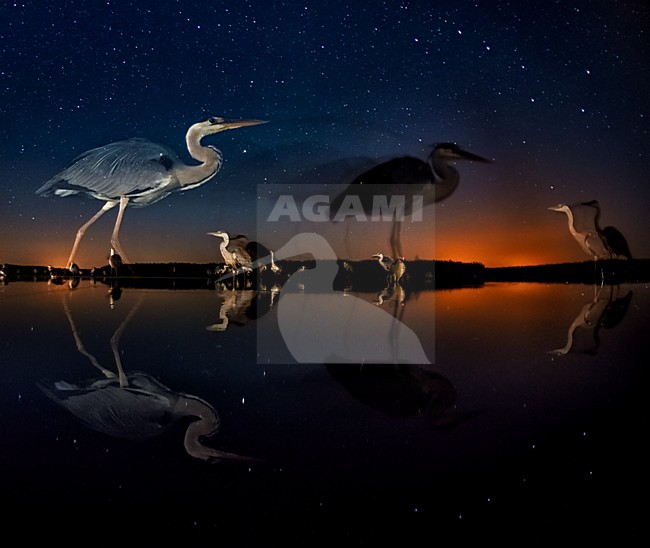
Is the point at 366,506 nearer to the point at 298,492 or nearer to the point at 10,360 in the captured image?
the point at 298,492

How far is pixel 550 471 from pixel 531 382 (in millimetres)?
575

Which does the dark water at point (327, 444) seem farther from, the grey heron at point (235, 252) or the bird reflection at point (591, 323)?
the grey heron at point (235, 252)

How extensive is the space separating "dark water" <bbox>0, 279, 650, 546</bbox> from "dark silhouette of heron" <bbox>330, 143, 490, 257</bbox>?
15.7 feet

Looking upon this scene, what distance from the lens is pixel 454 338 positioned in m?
1.99

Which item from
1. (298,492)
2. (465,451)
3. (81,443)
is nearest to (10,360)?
(81,443)

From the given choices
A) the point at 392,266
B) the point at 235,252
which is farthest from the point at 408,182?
the point at 235,252

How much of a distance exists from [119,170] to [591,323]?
6.01m

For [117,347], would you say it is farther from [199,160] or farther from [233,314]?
[199,160]

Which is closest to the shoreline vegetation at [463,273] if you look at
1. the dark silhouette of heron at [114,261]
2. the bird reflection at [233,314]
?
the dark silhouette of heron at [114,261]

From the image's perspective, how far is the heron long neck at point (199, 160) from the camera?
21.6 ft

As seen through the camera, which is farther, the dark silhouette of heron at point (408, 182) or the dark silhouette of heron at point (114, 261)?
the dark silhouette of heron at point (114, 261)

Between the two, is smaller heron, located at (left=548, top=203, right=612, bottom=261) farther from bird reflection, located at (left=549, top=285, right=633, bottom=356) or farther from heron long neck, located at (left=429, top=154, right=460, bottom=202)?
bird reflection, located at (left=549, top=285, right=633, bottom=356)

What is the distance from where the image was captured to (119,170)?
21.5ft

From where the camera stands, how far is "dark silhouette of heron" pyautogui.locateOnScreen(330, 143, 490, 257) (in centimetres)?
639
